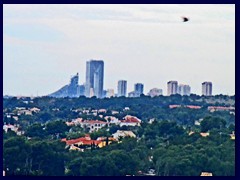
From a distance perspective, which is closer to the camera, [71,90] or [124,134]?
[124,134]

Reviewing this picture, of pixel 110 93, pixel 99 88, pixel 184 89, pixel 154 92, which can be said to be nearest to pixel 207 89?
pixel 184 89

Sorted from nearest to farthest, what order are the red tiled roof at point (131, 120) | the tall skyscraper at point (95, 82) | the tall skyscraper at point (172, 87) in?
the tall skyscraper at point (95, 82), the red tiled roof at point (131, 120), the tall skyscraper at point (172, 87)

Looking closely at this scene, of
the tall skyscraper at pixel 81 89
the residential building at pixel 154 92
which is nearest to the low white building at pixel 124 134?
the tall skyscraper at pixel 81 89

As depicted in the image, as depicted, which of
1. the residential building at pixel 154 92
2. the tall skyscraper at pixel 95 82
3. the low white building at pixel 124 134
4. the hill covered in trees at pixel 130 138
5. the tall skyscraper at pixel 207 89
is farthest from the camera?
the residential building at pixel 154 92

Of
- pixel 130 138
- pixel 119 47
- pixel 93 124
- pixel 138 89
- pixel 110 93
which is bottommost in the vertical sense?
pixel 130 138

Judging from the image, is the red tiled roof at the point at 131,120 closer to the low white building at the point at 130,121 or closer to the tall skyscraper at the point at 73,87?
→ the low white building at the point at 130,121

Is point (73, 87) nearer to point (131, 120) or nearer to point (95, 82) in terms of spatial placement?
point (95, 82)

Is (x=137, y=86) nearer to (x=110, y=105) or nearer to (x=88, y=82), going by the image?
(x=110, y=105)
